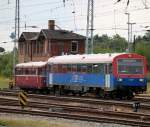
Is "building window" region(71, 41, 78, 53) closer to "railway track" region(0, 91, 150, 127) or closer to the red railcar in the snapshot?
the red railcar

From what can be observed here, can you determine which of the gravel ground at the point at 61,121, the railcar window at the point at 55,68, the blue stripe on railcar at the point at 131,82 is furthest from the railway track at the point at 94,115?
the railcar window at the point at 55,68

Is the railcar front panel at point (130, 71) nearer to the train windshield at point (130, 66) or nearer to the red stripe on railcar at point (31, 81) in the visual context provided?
the train windshield at point (130, 66)

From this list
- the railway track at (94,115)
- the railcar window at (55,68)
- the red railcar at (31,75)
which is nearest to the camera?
the railway track at (94,115)

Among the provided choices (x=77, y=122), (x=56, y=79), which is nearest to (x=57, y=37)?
(x=56, y=79)

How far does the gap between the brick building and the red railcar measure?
2806 cm

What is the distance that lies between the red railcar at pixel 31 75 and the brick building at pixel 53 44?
2806 cm

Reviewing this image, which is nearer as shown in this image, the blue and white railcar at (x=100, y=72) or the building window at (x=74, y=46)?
the blue and white railcar at (x=100, y=72)

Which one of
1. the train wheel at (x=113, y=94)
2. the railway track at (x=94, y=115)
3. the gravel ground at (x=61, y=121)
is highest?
the train wheel at (x=113, y=94)

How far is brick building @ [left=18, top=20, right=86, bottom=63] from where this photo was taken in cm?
8412

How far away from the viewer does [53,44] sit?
278ft

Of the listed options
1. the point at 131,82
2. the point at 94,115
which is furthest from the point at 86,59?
the point at 94,115

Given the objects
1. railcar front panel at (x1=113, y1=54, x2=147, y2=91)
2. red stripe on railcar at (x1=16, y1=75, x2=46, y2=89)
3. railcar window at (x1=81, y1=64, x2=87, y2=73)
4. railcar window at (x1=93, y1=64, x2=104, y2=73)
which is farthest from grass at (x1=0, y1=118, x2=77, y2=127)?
red stripe on railcar at (x1=16, y1=75, x2=46, y2=89)

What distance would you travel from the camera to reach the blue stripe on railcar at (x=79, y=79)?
38194 millimetres

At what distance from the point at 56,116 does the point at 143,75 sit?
14539mm
